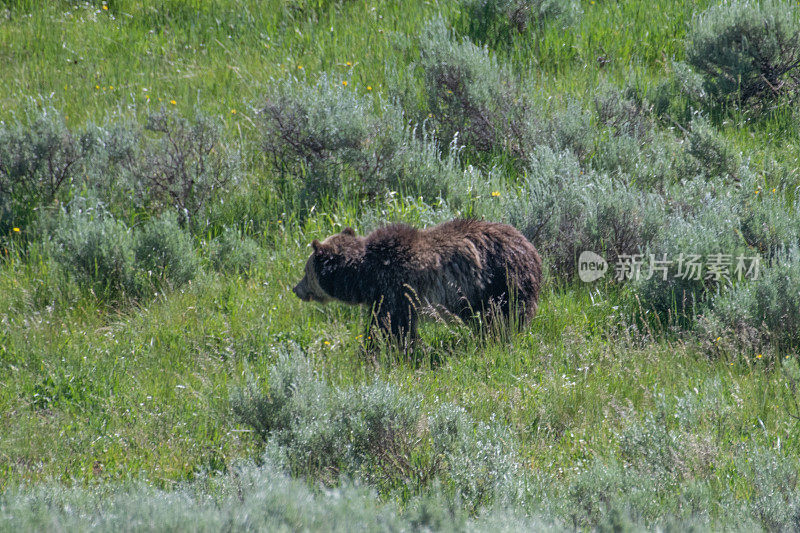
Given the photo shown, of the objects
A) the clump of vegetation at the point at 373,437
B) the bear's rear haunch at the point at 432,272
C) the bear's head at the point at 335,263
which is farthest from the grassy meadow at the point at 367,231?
the bear's head at the point at 335,263

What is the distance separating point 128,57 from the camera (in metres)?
11.8

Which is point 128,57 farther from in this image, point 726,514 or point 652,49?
point 726,514

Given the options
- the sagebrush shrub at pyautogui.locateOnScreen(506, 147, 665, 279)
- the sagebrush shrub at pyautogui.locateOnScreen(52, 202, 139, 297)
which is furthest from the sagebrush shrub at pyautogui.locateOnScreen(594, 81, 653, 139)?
the sagebrush shrub at pyautogui.locateOnScreen(52, 202, 139, 297)

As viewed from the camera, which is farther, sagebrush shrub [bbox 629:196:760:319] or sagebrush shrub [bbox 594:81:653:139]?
sagebrush shrub [bbox 594:81:653:139]

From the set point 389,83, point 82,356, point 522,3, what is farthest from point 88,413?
point 522,3

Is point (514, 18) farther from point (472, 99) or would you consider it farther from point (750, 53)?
point (750, 53)

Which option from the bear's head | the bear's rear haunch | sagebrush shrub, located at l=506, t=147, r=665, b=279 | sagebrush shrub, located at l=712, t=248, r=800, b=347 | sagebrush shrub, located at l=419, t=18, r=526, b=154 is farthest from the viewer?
sagebrush shrub, located at l=419, t=18, r=526, b=154

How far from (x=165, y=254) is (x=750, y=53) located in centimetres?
743

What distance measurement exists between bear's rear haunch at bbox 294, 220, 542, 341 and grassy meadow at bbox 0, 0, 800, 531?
248mm

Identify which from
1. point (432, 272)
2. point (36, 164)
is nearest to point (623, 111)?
point (432, 272)

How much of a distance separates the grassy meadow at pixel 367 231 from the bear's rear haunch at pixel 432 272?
248 millimetres

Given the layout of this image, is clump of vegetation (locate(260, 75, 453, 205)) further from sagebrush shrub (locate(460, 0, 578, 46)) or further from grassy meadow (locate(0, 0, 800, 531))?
sagebrush shrub (locate(460, 0, 578, 46))

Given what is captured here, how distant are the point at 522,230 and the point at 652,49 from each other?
518 cm

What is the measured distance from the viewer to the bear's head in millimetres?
5980
